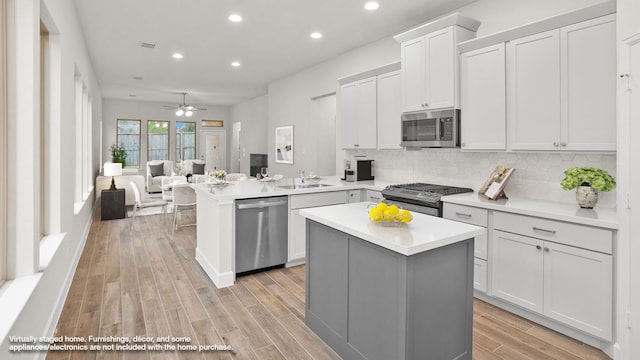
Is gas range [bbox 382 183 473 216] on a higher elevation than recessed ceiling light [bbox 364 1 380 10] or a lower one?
lower

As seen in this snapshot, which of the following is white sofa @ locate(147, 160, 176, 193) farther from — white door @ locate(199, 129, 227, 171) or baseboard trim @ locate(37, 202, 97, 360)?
baseboard trim @ locate(37, 202, 97, 360)

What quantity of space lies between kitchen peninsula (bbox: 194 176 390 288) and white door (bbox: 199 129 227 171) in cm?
890

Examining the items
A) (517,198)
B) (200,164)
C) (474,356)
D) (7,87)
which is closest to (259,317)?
(474,356)

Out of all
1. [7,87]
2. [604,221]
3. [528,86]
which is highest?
[528,86]

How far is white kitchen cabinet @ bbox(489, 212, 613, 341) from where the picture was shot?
7.59 feet

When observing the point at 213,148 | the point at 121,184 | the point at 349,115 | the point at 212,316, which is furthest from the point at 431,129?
the point at 213,148

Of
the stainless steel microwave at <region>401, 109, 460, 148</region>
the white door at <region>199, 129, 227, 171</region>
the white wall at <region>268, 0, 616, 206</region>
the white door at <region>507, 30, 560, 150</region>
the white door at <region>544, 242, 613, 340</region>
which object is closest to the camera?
the white door at <region>544, 242, 613, 340</region>

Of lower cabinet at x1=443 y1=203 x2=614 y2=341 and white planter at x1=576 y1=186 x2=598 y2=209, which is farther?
white planter at x1=576 y1=186 x2=598 y2=209

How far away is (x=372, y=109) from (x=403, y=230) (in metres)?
2.90

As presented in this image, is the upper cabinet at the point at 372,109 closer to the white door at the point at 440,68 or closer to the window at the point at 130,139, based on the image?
the white door at the point at 440,68

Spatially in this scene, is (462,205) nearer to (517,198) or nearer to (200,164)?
(517,198)

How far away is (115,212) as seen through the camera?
6695 millimetres

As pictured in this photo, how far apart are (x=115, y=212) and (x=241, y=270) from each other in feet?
14.3

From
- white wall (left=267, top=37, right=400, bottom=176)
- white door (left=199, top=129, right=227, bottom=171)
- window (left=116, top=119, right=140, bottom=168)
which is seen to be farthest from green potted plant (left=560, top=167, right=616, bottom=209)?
window (left=116, top=119, right=140, bottom=168)
